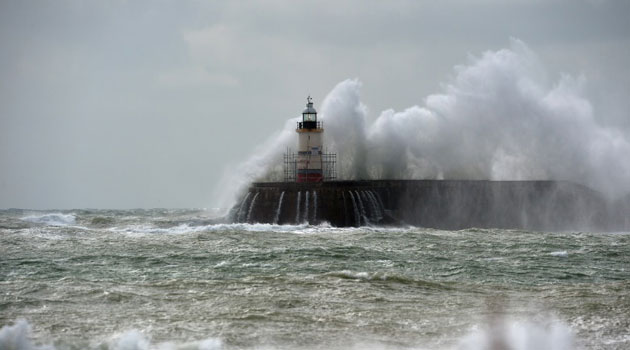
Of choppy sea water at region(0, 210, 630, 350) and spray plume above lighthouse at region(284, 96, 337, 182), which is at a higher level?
spray plume above lighthouse at region(284, 96, 337, 182)

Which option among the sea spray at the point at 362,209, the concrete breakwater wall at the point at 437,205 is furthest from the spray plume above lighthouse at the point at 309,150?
the sea spray at the point at 362,209

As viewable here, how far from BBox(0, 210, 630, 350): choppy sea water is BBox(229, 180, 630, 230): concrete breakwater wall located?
26.1 feet

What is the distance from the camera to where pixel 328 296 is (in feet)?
54.8

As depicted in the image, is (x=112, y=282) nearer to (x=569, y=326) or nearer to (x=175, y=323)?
(x=175, y=323)

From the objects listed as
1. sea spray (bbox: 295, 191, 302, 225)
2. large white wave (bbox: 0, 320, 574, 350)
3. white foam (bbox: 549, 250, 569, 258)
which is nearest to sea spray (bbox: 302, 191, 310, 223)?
sea spray (bbox: 295, 191, 302, 225)

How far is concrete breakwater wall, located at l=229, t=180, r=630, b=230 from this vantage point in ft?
114

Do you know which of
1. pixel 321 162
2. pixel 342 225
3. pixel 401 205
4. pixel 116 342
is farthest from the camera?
pixel 321 162

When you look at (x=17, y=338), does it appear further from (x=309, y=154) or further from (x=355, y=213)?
(x=309, y=154)

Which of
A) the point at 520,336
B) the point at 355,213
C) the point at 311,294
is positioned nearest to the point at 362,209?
the point at 355,213

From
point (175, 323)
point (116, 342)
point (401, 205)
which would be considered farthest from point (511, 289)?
point (401, 205)

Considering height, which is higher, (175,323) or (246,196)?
(246,196)

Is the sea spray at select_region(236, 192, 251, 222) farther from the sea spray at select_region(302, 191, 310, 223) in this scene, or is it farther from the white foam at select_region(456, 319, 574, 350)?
the white foam at select_region(456, 319, 574, 350)

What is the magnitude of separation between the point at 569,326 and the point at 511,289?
331 cm

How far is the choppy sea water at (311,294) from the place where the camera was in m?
13.8
